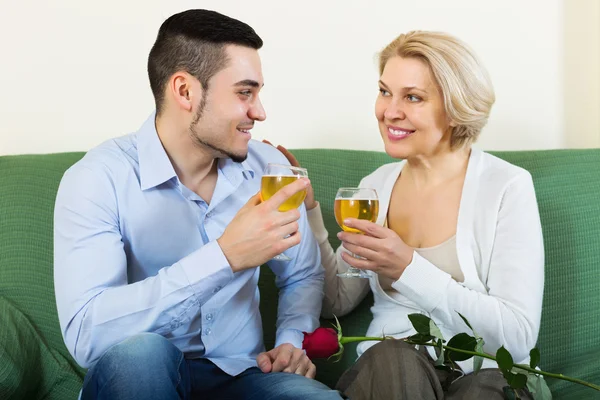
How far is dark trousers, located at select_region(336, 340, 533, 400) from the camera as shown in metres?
1.63

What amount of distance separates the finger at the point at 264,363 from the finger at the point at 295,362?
0.13ft

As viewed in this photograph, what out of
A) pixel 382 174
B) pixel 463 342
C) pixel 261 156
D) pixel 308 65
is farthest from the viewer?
pixel 308 65

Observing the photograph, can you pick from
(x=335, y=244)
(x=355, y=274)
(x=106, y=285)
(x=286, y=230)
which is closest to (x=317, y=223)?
(x=335, y=244)

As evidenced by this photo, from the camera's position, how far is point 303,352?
184cm

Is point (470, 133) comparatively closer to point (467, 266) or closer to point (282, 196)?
point (467, 266)

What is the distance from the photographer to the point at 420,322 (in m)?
1.49

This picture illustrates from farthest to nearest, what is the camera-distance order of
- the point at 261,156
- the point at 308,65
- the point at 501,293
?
the point at 308,65 < the point at 261,156 < the point at 501,293

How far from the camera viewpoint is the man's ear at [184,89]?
73.3 inches

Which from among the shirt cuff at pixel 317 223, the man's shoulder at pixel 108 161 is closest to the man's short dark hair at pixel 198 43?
the man's shoulder at pixel 108 161

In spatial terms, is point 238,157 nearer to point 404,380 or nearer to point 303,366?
point 303,366

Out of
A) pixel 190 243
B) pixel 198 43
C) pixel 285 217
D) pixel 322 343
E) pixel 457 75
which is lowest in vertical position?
pixel 322 343

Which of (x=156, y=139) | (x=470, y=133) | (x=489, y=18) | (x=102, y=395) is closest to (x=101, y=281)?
(x=102, y=395)

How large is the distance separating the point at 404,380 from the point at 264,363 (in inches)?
13.6

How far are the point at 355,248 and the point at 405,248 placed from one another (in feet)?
0.39
